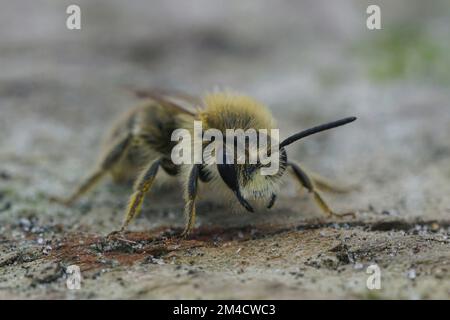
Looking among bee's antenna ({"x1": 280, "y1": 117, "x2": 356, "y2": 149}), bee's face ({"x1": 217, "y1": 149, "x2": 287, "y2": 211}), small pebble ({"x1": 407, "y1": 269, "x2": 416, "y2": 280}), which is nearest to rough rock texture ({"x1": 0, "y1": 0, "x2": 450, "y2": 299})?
small pebble ({"x1": 407, "y1": 269, "x2": 416, "y2": 280})

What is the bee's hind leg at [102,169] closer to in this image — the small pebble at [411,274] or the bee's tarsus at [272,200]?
the bee's tarsus at [272,200]

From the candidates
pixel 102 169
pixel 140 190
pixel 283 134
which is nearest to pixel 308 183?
pixel 283 134

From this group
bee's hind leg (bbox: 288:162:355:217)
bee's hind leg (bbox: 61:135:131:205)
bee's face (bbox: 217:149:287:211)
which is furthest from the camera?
bee's hind leg (bbox: 61:135:131:205)

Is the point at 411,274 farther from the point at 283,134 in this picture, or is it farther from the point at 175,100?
the point at 175,100

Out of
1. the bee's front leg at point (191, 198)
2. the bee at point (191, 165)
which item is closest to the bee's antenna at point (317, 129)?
the bee at point (191, 165)

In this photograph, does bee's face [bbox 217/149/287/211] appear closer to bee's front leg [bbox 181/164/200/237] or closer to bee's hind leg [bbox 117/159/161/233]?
bee's front leg [bbox 181/164/200/237]

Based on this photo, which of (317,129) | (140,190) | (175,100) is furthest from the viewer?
(175,100)
